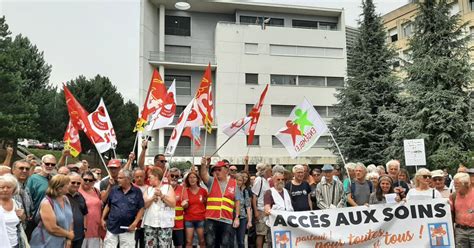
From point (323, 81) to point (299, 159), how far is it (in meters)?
8.39

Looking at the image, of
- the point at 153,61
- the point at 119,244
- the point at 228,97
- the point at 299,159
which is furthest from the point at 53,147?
the point at 119,244

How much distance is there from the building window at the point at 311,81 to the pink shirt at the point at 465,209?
3292 centimetres

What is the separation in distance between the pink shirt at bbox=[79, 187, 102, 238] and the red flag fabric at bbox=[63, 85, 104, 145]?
9.99ft

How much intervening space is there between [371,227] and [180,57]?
32.8 m

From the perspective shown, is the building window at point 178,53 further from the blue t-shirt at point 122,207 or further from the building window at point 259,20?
the blue t-shirt at point 122,207

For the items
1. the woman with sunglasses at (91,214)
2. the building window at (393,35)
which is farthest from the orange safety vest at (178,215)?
the building window at (393,35)

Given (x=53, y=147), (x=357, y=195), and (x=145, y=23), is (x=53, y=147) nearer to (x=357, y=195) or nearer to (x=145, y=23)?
(x=145, y=23)

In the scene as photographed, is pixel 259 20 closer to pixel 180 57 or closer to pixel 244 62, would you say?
pixel 244 62

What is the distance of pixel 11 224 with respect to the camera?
454 centimetres

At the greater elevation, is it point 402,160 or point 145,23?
point 145,23

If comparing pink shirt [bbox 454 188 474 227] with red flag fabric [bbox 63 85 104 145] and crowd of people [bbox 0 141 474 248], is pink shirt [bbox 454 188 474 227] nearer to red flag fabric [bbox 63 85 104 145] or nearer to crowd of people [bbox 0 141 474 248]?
crowd of people [bbox 0 141 474 248]

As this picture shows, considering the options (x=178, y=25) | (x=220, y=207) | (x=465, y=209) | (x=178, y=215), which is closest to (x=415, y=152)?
(x=465, y=209)

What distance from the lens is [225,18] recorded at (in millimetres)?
40438

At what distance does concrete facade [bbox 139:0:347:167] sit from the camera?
A: 119 ft
